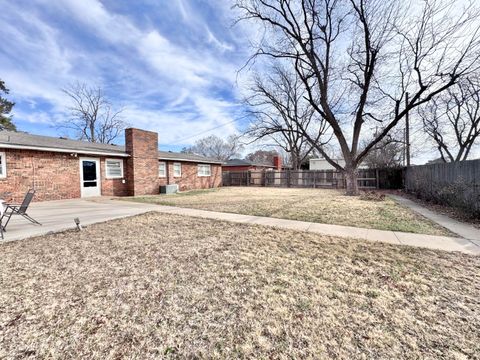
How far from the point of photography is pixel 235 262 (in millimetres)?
3373

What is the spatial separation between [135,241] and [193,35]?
10321 millimetres

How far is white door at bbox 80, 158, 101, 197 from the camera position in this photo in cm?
1156

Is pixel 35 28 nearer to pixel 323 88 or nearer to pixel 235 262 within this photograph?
pixel 235 262

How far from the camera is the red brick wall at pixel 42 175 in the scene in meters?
9.16

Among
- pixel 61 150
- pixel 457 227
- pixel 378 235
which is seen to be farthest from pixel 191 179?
pixel 457 227

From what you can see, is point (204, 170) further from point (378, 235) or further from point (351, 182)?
point (378, 235)

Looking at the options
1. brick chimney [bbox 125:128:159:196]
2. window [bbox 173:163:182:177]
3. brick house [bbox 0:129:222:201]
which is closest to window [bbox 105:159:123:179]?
brick house [bbox 0:129:222:201]

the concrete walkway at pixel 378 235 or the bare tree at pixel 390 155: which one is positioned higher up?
the bare tree at pixel 390 155

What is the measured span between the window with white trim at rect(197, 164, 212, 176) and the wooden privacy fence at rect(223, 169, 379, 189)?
517cm

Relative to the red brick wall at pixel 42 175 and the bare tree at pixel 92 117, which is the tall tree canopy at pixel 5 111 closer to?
the bare tree at pixel 92 117

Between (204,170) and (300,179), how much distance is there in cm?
968

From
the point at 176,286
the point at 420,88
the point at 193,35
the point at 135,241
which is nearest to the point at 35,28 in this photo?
the point at 193,35

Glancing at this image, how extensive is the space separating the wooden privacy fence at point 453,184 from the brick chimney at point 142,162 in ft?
48.5

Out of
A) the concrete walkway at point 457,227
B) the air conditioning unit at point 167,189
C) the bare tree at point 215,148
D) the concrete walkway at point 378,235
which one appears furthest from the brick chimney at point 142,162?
the bare tree at point 215,148
